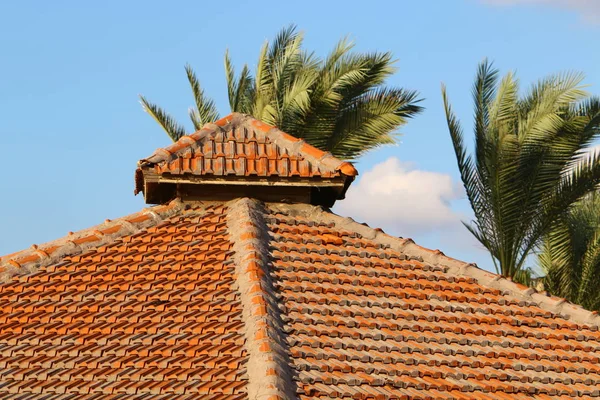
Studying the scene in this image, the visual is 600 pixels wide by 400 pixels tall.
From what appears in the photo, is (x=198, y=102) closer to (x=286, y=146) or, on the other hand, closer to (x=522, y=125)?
(x=522, y=125)

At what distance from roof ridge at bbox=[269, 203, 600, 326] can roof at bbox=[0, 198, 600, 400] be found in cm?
2

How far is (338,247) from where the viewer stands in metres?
11.0

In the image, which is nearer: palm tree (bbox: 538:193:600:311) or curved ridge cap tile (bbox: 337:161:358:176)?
curved ridge cap tile (bbox: 337:161:358:176)

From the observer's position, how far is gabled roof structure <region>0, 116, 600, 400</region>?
28.8 ft

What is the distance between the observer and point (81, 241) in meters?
10.6

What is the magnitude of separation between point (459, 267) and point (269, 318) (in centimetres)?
271

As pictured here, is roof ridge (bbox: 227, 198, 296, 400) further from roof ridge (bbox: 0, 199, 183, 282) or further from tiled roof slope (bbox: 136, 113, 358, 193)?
roof ridge (bbox: 0, 199, 183, 282)

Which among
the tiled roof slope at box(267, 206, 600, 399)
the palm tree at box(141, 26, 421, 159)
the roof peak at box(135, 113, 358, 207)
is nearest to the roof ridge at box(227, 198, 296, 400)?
the tiled roof slope at box(267, 206, 600, 399)

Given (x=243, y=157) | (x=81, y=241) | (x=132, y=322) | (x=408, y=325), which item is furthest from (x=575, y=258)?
(x=132, y=322)

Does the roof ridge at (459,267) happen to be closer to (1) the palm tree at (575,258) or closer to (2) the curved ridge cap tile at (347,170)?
(2) the curved ridge cap tile at (347,170)

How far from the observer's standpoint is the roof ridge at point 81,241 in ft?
33.7

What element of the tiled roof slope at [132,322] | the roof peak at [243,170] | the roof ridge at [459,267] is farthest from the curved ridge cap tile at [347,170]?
the tiled roof slope at [132,322]

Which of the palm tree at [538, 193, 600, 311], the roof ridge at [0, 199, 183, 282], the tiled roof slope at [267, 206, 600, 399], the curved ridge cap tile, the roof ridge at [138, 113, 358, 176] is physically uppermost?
the palm tree at [538, 193, 600, 311]

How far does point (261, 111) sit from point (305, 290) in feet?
33.4
